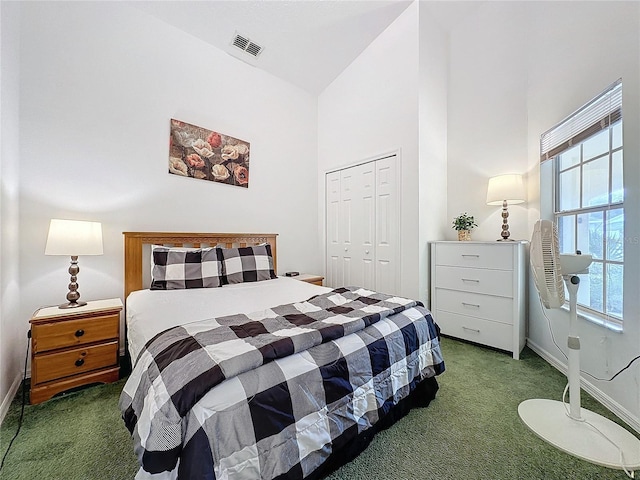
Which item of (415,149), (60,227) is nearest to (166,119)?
(60,227)

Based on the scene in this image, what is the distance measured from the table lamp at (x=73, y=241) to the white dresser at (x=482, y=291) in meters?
2.97

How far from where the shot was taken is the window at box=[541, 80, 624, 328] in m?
1.67

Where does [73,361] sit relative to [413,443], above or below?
above

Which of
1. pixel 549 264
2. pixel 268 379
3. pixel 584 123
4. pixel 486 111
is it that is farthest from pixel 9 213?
pixel 486 111

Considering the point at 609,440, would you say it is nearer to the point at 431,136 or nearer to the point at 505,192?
the point at 505,192

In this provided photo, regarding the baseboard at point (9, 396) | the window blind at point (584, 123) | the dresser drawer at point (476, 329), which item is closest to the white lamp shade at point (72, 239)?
the baseboard at point (9, 396)

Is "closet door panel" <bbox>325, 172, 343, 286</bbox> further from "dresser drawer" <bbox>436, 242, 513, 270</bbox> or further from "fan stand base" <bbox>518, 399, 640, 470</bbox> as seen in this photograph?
"fan stand base" <bbox>518, 399, 640, 470</bbox>

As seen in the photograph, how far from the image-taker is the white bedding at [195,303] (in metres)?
1.41

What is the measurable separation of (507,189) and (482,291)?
101cm

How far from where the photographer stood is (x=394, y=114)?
118 inches

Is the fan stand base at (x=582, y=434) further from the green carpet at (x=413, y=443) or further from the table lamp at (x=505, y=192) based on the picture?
the table lamp at (x=505, y=192)

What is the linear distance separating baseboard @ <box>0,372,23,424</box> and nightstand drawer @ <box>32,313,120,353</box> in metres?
0.30

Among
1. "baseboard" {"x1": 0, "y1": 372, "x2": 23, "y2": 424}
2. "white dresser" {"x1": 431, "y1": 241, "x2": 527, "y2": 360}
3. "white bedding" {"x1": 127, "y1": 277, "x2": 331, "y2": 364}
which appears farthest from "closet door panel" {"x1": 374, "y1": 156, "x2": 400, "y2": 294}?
"baseboard" {"x1": 0, "y1": 372, "x2": 23, "y2": 424}

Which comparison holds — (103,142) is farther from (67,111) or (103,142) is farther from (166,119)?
(166,119)
